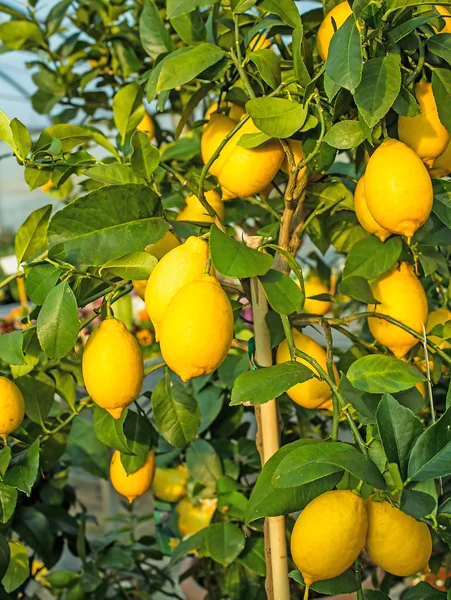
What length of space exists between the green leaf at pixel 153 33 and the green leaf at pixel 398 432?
44cm

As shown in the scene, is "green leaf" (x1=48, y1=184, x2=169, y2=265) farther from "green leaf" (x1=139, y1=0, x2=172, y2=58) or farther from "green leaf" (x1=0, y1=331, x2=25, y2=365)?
"green leaf" (x1=139, y1=0, x2=172, y2=58)

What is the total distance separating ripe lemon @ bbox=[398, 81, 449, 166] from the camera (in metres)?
0.52

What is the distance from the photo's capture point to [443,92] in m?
0.49

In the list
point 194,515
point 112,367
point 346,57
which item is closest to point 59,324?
point 112,367

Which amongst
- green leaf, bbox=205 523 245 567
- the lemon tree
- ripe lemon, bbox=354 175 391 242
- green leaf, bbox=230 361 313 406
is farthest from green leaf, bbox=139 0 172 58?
green leaf, bbox=205 523 245 567

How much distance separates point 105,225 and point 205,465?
A: 0.47 meters

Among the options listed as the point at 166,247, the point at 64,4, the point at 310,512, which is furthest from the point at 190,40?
the point at 64,4

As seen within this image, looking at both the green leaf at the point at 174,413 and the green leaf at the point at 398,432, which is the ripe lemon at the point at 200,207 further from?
the green leaf at the point at 398,432

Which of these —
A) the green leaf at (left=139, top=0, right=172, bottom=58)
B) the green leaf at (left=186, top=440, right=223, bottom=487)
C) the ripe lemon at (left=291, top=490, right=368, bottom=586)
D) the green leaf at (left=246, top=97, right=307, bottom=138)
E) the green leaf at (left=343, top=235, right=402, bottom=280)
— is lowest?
the green leaf at (left=186, top=440, right=223, bottom=487)

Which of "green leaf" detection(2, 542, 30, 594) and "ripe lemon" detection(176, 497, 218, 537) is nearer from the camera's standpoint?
"green leaf" detection(2, 542, 30, 594)

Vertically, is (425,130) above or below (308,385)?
above

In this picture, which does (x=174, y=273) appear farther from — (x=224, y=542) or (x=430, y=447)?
(x=224, y=542)

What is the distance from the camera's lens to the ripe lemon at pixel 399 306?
614 millimetres

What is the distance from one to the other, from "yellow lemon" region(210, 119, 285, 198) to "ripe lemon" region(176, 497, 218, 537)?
56 cm
